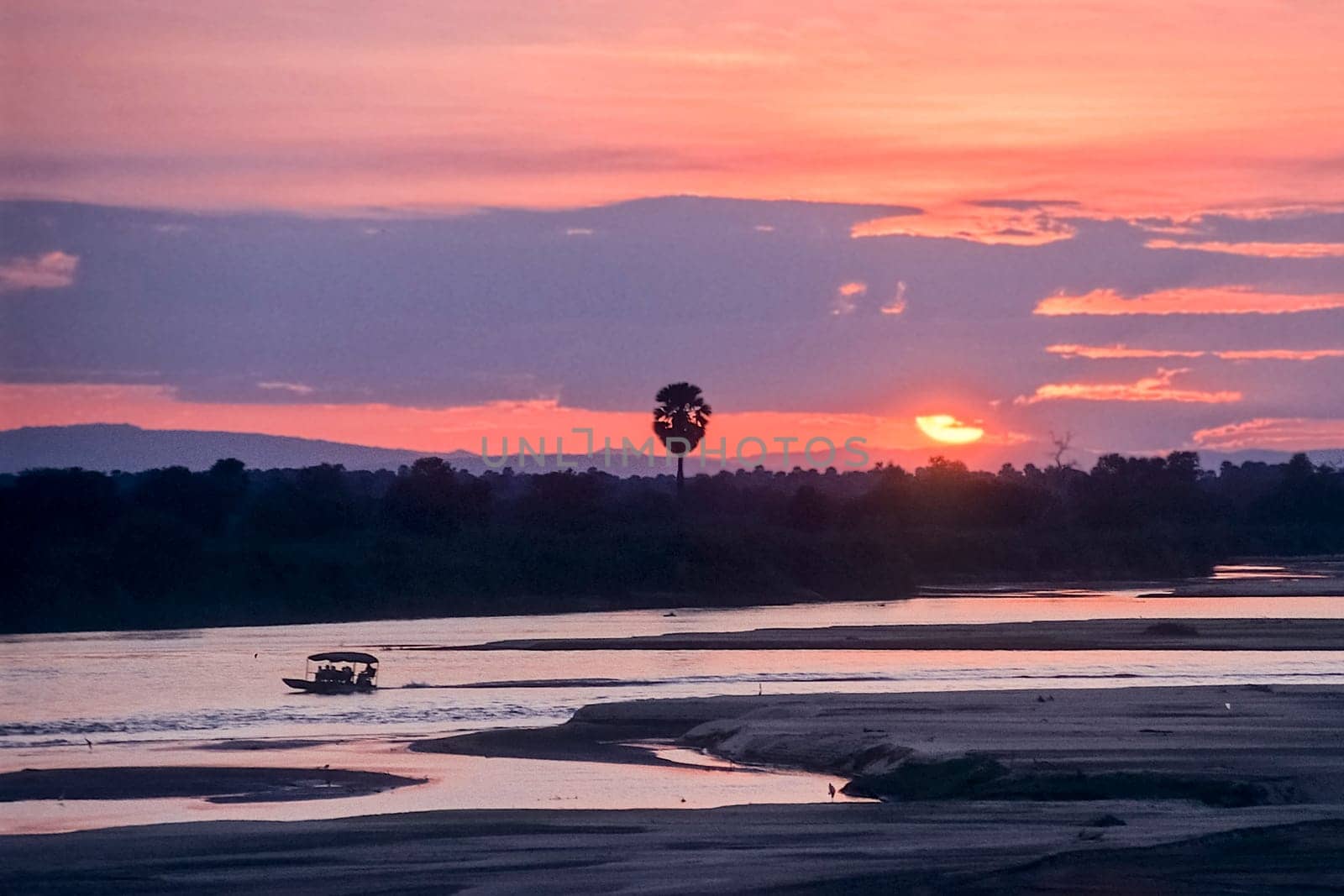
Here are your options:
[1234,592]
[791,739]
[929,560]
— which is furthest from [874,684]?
[929,560]

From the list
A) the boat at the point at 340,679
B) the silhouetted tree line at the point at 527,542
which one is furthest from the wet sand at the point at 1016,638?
the silhouetted tree line at the point at 527,542

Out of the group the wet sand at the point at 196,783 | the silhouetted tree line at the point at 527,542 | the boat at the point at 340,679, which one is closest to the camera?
the wet sand at the point at 196,783

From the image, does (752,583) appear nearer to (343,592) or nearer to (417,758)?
(343,592)

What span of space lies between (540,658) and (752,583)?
4769 centimetres

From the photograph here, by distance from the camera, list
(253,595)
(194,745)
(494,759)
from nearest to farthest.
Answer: (494,759) → (194,745) → (253,595)

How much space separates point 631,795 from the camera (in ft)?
101

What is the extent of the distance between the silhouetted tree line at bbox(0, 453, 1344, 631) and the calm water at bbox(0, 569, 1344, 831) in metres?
6.33

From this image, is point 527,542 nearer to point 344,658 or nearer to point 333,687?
point 344,658

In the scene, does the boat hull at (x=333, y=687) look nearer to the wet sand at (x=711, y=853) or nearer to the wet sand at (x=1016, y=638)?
the wet sand at (x=1016, y=638)

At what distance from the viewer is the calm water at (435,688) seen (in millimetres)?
A: 31234

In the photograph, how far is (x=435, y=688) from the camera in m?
53.3

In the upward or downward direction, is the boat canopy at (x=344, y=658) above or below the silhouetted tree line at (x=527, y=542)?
below

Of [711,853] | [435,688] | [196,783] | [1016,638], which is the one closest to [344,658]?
[435,688]

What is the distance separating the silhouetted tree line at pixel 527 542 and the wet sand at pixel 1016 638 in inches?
928
